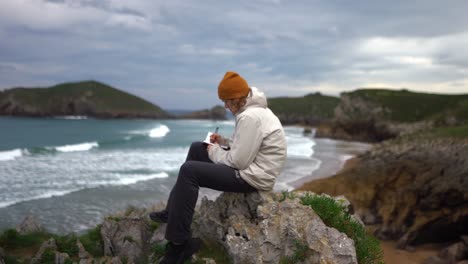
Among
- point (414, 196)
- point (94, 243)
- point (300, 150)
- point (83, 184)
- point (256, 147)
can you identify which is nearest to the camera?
point (256, 147)

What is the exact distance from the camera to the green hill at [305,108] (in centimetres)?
13481

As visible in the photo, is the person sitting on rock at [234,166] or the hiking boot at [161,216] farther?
the hiking boot at [161,216]

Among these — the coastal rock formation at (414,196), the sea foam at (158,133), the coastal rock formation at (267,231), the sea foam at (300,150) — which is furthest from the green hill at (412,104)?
the coastal rock formation at (267,231)

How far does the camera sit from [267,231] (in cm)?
537

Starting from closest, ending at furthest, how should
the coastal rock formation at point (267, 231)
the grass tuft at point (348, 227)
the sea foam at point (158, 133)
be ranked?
the coastal rock formation at point (267, 231), the grass tuft at point (348, 227), the sea foam at point (158, 133)

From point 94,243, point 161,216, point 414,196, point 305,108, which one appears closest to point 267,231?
point 161,216

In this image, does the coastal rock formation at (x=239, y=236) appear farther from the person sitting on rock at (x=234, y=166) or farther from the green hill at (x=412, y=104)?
the green hill at (x=412, y=104)

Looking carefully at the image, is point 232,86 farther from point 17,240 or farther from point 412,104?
point 412,104

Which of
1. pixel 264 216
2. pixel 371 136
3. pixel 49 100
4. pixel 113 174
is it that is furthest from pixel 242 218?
Result: pixel 49 100

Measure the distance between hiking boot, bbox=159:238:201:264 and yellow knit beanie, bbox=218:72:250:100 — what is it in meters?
2.13

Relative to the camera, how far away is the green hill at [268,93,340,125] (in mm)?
134812

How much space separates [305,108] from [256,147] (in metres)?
152

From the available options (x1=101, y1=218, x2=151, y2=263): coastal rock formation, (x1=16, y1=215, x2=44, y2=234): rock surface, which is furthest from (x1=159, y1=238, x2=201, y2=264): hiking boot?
(x1=16, y1=215, x2=44, y2=234): rock surface

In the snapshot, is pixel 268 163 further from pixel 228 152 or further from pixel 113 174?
pixel 113 174
